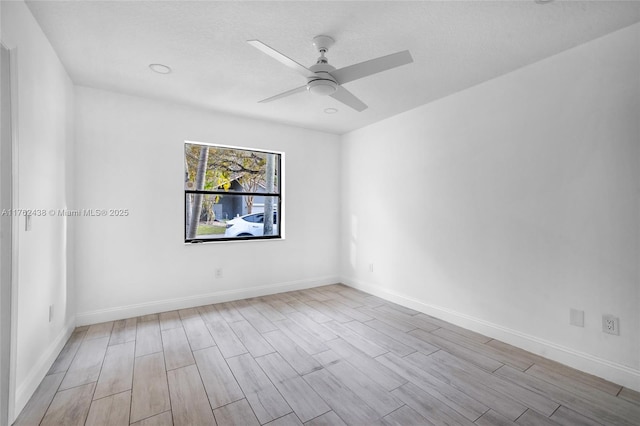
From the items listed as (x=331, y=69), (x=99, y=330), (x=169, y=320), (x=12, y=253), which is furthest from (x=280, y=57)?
(x=99, y=330)

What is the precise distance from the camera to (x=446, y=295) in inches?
127

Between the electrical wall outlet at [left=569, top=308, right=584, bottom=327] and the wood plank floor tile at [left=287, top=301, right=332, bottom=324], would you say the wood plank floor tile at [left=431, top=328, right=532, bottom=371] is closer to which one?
the electrical wall outlet at [left=569, top=308, right=584, bottom=327]

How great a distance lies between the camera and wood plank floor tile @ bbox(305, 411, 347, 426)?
1670mm

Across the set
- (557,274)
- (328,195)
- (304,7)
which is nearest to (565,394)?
(557,274)

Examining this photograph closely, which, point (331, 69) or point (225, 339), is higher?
point (331, 69)

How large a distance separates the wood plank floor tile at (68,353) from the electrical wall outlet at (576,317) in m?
3.89

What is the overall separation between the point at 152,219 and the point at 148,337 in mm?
1297

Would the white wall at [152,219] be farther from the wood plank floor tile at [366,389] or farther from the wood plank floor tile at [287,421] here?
the wood plank floor tile at [287,421]

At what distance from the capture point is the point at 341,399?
1895 millimetres

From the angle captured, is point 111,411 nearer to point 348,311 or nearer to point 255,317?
point 255,317

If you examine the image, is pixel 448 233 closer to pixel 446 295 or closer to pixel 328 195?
pixel 446 295

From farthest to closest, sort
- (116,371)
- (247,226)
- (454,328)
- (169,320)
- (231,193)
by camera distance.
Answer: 1. (247,226)
2. (231,193)
3. (169,320)
4. (454,328)
5. (116,371)

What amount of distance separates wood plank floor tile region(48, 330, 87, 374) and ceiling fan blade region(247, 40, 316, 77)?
8.82 feet

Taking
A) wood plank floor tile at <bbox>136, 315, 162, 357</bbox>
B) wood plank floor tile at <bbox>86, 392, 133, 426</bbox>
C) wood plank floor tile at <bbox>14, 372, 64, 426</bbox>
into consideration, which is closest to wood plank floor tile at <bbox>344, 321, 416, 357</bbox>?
wood plank floor tile at <bbox>136, 315, 162, 357</bbox>
